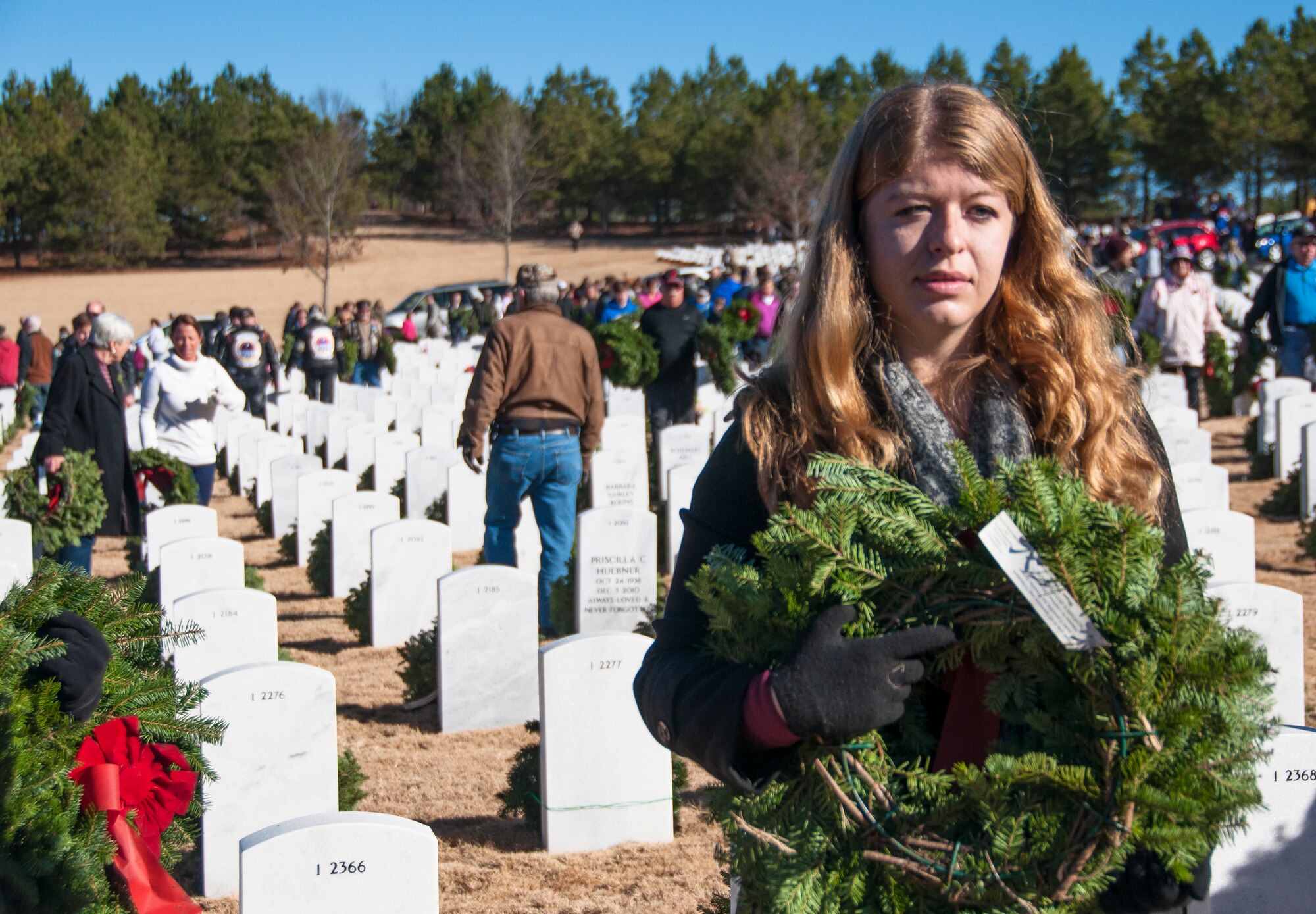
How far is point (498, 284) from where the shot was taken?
109ft

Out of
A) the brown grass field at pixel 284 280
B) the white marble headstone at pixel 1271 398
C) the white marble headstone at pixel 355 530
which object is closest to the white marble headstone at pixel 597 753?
the white marble headstone at pixel 355 530

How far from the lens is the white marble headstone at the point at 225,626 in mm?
5578

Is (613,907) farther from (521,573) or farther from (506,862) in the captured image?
(521,573)

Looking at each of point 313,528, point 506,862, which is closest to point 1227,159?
point 313,528

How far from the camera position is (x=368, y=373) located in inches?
883

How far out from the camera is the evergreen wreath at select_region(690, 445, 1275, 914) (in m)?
1.58

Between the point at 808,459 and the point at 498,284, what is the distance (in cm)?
3187

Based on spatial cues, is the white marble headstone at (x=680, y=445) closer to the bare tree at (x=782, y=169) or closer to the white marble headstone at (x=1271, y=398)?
the white marble headstone at (x=1271, y=398)

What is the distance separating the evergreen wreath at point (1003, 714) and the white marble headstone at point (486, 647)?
489cm

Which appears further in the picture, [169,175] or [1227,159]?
[169,175]

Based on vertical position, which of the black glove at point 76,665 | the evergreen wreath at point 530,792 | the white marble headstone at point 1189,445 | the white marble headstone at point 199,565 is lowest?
the evergreen wreath at point 530,792

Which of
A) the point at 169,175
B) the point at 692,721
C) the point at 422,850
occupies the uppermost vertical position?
the point at 169,175

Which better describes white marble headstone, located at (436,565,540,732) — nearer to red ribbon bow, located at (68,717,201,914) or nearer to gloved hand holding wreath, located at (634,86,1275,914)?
red ribbon bow, located at (68,717,201,914)

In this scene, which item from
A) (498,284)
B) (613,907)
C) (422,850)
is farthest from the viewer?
(498,284)
